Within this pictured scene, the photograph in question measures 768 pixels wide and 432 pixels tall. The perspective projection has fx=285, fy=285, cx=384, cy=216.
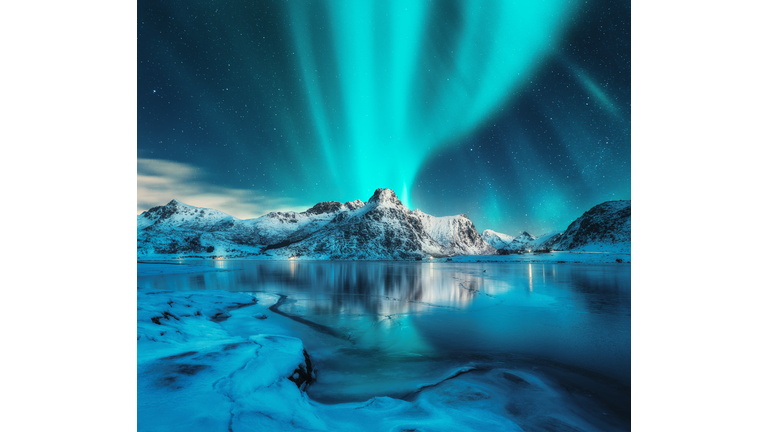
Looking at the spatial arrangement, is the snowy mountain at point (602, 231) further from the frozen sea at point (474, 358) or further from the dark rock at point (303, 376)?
the dark rock at point (303, 376)

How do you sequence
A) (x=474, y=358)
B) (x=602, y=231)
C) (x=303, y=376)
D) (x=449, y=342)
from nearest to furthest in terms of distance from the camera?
(x=303, y=376)
(x=474, y=358)
(x=449, y=342)
(x=602, y=231)

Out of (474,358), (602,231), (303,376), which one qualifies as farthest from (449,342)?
(602,231)

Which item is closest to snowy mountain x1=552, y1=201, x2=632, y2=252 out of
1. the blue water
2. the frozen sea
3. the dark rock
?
the blue water

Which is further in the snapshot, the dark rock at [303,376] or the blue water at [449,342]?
the blue water at [449,342]

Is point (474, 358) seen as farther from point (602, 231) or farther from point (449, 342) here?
point (602, 231)

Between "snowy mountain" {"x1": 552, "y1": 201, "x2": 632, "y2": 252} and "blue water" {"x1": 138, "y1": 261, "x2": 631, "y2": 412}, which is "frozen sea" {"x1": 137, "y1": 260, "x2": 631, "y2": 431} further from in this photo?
"snowy mountain" {"x1": 552, "y1": 201, "x2": 632, "y2": 252}

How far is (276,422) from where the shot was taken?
111 inches

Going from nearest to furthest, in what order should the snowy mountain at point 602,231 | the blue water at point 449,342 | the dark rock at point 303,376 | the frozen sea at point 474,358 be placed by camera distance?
the frozen sea at point 474,358 → the dark rock at point 303,376 → the blue water at point 449,342 → the snowy mountain at point 602,231

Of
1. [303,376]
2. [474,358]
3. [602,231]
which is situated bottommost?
[602,231]

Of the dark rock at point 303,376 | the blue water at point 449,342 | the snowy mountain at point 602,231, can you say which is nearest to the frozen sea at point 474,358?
the blue water at point 449,342
